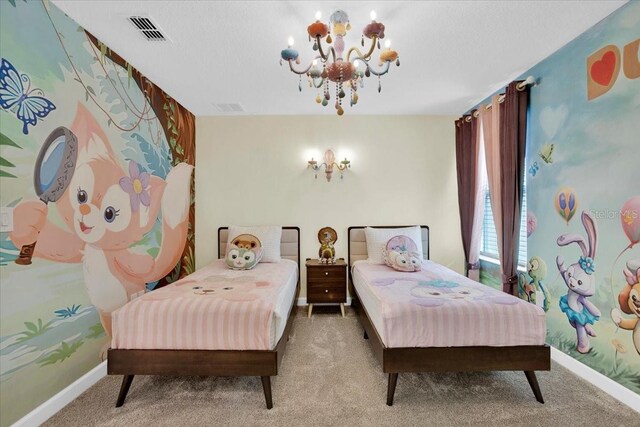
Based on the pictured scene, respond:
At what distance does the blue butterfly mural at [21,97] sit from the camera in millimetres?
1730

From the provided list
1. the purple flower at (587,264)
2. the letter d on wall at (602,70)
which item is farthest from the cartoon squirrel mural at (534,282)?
the letter d on wall at (602,70)

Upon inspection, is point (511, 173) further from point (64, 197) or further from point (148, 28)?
point (64, 197)

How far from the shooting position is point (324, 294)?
373 centimetres

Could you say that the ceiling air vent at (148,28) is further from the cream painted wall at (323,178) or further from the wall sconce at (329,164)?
the wall sconce at (329,164)

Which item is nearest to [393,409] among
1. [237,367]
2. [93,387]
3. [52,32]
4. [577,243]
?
[237,367]

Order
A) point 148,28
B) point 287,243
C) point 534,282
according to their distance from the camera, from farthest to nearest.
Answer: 1. point 287,243
2. point 534,282
3. point 148,28

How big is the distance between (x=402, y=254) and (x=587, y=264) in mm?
1590

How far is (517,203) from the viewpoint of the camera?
3.00 metres

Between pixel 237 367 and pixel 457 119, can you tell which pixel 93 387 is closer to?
pixel 237 367

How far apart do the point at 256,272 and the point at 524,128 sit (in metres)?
3.17

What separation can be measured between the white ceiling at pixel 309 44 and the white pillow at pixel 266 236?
5.54 ft

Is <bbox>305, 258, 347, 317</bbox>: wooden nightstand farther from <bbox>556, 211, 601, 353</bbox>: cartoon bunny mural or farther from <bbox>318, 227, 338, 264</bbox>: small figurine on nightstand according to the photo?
<bbox>556, 211, 601, 353</bbox>: cartoon bunny mural

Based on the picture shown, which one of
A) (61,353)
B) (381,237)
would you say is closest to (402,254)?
(381,237)

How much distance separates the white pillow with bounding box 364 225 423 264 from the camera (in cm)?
381
